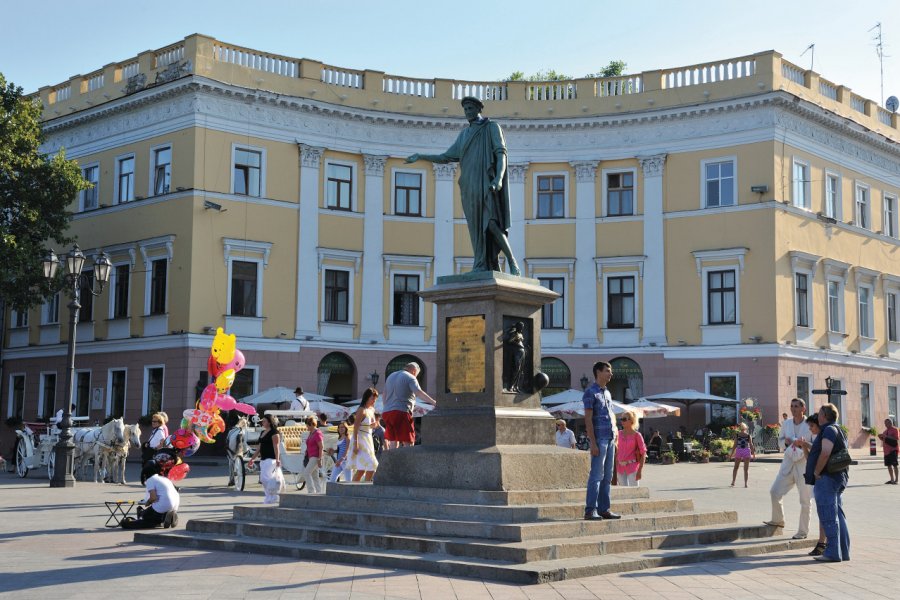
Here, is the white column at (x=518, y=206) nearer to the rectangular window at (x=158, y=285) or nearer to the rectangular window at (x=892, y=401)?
the rectangular window at (x=158, y=285)

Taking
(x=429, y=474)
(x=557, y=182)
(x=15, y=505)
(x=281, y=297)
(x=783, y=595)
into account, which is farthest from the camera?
(x=557, y=182)

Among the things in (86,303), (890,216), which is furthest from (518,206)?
(86,303)

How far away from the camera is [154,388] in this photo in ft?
118

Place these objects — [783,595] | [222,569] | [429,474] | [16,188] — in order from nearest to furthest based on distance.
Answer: [783,595] → [222,569] → [429,474] → [16,188]

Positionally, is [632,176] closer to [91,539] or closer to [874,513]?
[874,513]

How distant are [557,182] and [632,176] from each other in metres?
2.74

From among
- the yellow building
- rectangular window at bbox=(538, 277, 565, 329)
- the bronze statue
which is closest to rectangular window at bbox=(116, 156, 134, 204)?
the yellow building

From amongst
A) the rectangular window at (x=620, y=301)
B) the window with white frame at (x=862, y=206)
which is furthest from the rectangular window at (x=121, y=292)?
the window with white frame at (x=862, y=206)

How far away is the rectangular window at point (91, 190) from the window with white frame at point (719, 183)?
21617mm

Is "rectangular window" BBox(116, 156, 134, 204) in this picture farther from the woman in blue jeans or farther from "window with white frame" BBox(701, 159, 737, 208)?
the woman in blue jeans

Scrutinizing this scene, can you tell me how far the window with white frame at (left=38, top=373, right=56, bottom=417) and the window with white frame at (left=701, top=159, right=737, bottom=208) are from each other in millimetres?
24905

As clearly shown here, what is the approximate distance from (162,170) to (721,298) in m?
19.6

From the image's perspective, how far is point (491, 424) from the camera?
1288 cm

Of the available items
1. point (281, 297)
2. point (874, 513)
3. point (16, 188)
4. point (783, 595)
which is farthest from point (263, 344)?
point (783, 595)
